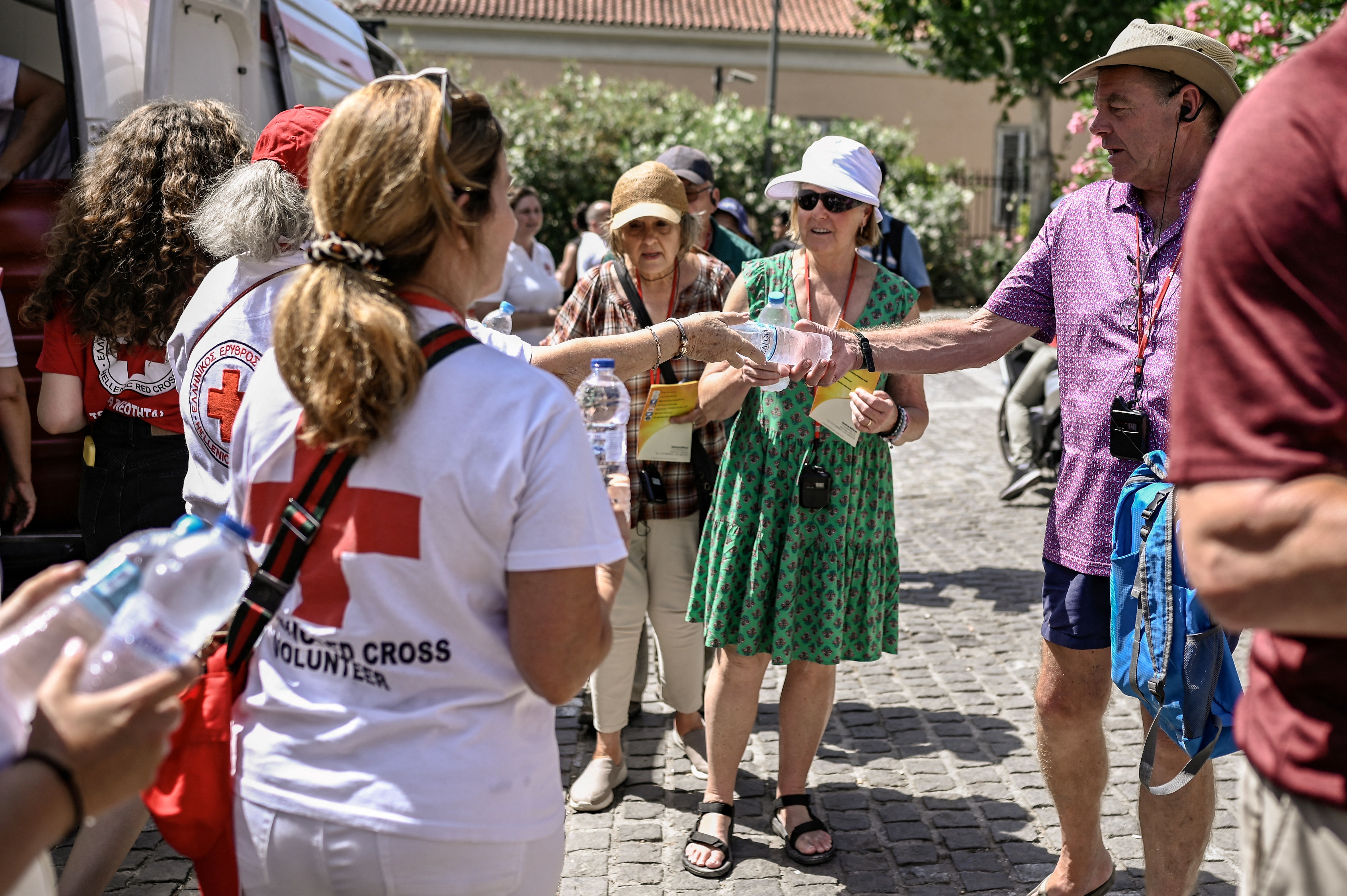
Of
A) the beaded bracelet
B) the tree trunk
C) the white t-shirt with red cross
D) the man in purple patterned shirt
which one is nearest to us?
the beaded bracelet

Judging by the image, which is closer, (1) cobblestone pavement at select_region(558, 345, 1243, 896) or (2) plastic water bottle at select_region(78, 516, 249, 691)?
(2) plastic water bottle at select_region(78, 516, 249, 691)

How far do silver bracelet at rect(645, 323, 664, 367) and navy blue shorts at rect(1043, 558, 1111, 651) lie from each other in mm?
1135

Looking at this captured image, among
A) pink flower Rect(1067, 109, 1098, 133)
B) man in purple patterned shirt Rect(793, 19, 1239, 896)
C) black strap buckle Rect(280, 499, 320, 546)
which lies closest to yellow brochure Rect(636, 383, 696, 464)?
man in purple patterned shirt Rect(793, 19, 1239, 896)

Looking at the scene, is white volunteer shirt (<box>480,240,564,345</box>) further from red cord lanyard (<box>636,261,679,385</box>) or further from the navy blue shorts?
the navy blue shorts

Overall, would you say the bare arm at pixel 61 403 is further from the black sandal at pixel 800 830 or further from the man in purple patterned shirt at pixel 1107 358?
the man in purple patterned shirt at pixel 1107 358

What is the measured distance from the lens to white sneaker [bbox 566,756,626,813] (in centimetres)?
384

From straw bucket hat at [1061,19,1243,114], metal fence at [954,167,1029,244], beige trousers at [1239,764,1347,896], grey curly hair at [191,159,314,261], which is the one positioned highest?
straw bucket hat at [1061,19,1243,114]

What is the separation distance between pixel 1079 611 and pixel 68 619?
232 centimetres

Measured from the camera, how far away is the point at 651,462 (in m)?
4.06

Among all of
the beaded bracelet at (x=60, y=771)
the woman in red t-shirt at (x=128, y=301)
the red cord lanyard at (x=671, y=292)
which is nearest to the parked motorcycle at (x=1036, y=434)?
the red cord lanyard at (x=671, y=292)

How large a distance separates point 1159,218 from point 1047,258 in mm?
313

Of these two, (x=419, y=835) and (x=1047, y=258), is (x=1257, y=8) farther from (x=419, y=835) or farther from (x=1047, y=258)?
(x=419, y=835)

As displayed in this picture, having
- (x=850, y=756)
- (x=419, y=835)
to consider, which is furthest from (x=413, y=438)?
(x=850, y=756)

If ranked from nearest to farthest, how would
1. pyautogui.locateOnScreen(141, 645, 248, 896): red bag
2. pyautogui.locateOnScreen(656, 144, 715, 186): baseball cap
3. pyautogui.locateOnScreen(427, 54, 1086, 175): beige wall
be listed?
pyautogui.locateOnScreen(141, 645, 248, 896): red bag → pyautogui.locateOnScreen(656, 144, 715, 186): baseball cap → pyautogui.locateOnScreen(427, 54, 1086, 175): beige wall
